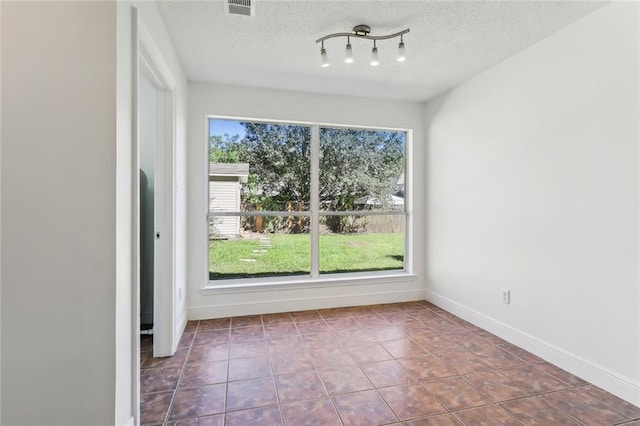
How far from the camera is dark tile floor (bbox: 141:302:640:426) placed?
69.3 inches

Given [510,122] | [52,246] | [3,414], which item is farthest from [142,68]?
[510,122]

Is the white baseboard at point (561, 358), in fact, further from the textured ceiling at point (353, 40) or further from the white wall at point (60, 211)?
the white wall at point (60, 211)

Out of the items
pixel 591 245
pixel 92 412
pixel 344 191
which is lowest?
pixel 92 412

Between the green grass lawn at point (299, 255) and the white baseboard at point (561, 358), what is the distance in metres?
1.02

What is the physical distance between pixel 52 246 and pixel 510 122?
325 centimetres

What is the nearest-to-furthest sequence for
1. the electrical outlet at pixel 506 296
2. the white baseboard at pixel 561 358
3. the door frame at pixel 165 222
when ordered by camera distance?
the white baseboard at pixel 561 358 < the door frame at pixel 165 222 < the electrical outlet at pixel 506 296

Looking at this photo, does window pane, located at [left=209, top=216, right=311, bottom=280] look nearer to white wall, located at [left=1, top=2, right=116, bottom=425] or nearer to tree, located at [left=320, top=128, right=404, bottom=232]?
tree, located at [left=320, top=128, right=404, bottom=232]

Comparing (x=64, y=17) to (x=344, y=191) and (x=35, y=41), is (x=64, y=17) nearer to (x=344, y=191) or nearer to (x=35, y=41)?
(x=35, y=41)

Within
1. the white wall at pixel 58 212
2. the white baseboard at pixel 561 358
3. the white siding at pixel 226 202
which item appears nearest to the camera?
the white wall at pixel 58 212

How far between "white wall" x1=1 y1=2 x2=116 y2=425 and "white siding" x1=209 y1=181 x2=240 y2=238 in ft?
6.88

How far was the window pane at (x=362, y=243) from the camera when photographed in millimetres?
3750

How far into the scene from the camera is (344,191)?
3789mm

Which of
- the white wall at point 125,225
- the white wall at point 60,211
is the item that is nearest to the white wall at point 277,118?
the white wall at point 125,225

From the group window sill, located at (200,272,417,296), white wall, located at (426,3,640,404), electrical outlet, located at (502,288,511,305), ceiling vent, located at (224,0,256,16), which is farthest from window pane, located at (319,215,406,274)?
ceiling vent, located at (224,0,256,16)
